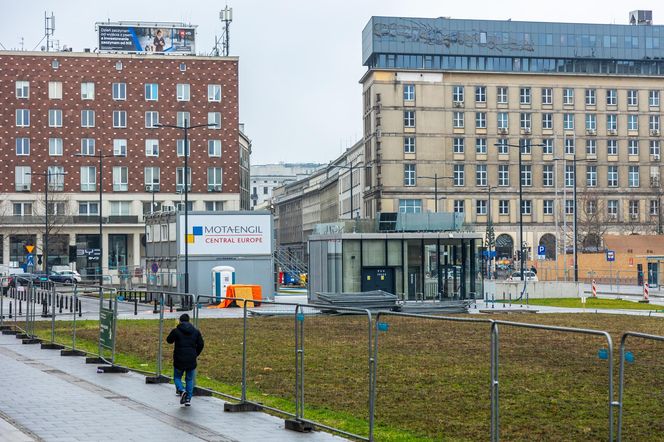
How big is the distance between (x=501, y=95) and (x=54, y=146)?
47.3 m

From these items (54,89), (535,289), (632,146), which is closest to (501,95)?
(632,146)

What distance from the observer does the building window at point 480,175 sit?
119 metres

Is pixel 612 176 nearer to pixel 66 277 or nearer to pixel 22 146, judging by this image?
pixel 22 146

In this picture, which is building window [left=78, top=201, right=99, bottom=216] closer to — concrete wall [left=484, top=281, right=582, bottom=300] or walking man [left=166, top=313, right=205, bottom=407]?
concrete wall [left=484, top=281, right=582, bottom=300]

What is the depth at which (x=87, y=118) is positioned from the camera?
9869 cm

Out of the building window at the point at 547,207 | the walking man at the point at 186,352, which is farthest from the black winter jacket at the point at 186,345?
the building window at the point at 547,207

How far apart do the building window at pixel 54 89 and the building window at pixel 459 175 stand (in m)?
42.3

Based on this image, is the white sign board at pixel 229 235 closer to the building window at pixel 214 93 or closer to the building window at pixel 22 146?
the building window at pixel 214 93

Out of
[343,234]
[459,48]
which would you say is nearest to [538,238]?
[459,48]

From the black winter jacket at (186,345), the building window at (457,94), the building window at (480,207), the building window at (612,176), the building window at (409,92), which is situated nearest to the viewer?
the black winter jacket at (186,345)

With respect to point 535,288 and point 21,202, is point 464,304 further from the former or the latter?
point 21,202

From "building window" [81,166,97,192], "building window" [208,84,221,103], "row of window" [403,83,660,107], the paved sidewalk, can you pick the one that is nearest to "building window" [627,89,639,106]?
"row of window" [403,83,660,107]

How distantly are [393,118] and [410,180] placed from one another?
6.80 m

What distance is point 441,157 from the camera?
118m
